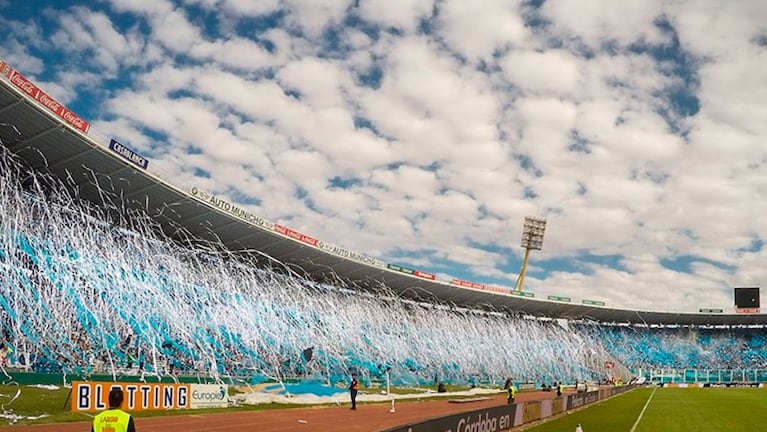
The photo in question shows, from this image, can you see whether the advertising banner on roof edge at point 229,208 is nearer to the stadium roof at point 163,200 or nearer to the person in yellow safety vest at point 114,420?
the stadium roof at point 163,200

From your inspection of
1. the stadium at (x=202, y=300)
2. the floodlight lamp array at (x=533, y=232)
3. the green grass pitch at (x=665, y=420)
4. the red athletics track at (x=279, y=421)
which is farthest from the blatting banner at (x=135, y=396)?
the floodlight lamp array at (x=533, y=232)

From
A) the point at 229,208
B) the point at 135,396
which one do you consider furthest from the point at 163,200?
the point at 135,396

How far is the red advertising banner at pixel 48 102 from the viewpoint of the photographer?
116 feet

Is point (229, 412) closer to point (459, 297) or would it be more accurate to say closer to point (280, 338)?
point (280, 338)

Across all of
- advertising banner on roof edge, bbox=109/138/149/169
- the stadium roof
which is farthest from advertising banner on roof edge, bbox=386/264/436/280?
advertising banner on roof edge, bbox=109/138/149/169

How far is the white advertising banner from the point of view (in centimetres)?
2862

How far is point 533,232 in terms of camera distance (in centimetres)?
12338

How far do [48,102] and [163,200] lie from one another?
14.7 m

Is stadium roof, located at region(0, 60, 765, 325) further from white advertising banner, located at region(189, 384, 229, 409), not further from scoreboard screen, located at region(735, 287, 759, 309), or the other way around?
scoreboard screen, located at region(735, 287, 759, 309)

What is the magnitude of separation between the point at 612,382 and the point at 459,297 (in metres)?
24.0

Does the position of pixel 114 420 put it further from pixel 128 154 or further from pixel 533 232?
pixel 533 232

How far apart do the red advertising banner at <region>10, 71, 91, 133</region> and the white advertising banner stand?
1962cm

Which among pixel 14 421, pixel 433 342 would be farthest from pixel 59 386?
pixel 433 342

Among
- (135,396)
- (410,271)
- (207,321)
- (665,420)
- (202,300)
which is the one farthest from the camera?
(410,271)
